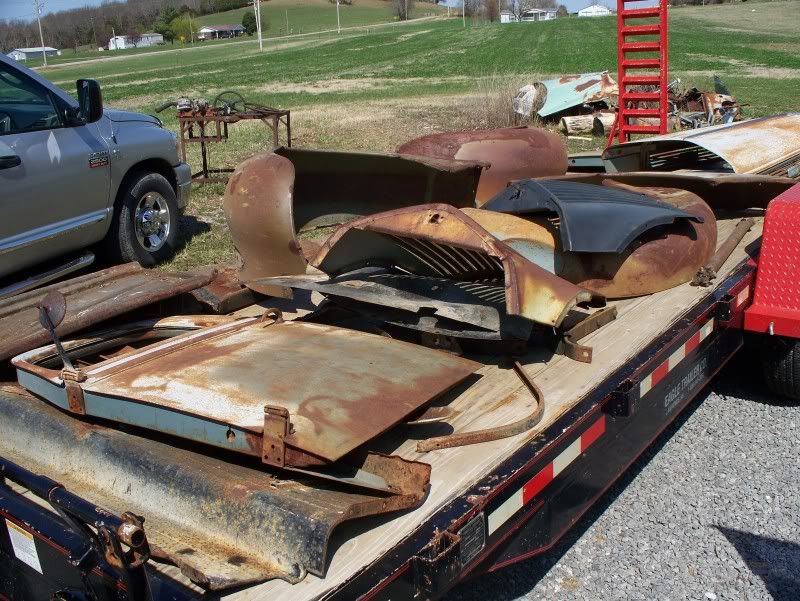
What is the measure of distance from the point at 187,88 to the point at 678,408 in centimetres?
3346

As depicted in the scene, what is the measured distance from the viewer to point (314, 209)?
15.2 feet

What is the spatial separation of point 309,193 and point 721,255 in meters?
2.15

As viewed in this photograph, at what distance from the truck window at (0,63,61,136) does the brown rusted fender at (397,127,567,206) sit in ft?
9.39

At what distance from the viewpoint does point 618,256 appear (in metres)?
3.71

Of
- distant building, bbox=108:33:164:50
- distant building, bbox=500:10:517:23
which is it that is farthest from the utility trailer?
distant building, bbox=500:10:517:23

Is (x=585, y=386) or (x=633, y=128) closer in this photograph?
(x=585, y=386)

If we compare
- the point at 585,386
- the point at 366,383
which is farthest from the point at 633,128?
the point at 366,383

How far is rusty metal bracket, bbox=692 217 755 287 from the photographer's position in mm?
3908

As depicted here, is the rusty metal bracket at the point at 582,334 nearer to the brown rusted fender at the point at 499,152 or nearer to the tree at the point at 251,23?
the brown rusted fender at the point at 499,152

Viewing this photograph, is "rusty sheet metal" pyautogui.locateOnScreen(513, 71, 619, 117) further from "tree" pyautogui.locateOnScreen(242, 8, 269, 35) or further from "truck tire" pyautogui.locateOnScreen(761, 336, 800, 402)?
"tree" pyautogui.locateOnScreen(242, 8, 269, 35)

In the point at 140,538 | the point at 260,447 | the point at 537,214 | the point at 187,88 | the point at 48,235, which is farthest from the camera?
the point at 187,88

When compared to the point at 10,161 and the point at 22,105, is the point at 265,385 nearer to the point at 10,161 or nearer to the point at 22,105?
the point at 10,161

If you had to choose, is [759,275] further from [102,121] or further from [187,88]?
[187,88]

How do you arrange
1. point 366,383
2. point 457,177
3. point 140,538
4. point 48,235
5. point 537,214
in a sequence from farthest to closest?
1. point 48,235
2. point 457,177
3. point 537,214
4. point 366,383
5. point 140,538
